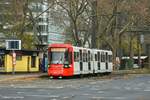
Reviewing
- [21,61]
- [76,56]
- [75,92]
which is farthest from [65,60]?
[75,92]

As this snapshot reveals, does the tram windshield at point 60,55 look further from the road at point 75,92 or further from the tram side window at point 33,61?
the tram side window at point 33,61

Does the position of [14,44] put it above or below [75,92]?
above

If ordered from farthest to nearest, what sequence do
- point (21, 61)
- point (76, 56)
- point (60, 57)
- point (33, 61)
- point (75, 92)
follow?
point (33, 61), point (21, 61), point (76, 56), point (60, 57), point (75, 92)

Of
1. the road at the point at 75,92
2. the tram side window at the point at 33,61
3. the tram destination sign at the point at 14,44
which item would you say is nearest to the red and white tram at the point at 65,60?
the tram destination sign at the point at 14,44

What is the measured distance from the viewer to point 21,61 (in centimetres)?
5538

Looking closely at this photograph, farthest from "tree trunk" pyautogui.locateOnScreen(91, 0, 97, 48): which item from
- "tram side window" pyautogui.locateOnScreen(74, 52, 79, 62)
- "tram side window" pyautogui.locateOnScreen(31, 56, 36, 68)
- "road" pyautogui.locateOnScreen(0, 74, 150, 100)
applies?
"road" pyautogui.locateOnScreen(0, 74, 150, 100)

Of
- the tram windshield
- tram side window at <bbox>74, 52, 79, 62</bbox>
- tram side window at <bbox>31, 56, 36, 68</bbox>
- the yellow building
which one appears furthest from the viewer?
tram side window at <bbox>31, 56, 36, 68</bbox>

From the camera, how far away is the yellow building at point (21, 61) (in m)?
53.3

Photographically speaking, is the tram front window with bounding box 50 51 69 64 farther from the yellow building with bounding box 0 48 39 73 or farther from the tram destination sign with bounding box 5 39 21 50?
the yellow building with bounding box 0 48 39 73

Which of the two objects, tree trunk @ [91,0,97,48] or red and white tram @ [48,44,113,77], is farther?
tree trunk @ [91,0,97,48]

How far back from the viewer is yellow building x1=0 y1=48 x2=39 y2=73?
175ft

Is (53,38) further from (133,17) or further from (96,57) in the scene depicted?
(96,57)

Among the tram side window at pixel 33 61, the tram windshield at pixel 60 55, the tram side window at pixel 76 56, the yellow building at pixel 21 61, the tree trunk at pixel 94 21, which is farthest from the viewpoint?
the tree trunk at pixel 94 21

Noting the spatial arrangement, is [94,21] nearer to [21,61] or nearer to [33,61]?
[33,61]
